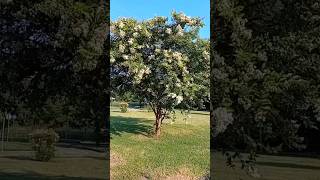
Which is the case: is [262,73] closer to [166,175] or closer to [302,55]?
[302,55]

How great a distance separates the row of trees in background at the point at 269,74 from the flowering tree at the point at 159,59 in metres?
0.56

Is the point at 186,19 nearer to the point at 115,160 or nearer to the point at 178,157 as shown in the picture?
the point at 178,157

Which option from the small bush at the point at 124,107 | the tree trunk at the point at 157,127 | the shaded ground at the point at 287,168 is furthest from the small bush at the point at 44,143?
the shaded ground at the point at 287,168

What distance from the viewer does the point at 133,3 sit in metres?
8.09

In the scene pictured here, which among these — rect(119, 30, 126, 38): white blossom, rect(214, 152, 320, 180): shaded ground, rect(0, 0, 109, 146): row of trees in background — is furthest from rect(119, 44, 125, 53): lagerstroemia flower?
rect(214, 152, 320, 180): shaded ground

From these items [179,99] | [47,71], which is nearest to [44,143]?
[47,71]

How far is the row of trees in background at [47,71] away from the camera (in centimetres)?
780

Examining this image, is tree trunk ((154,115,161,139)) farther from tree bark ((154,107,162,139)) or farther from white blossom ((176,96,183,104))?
white blossom ((176,96,183,104))

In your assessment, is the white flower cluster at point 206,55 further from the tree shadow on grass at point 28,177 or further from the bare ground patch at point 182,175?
the tree shadow on grass at point 28,177

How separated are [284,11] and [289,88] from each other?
1.04 metres

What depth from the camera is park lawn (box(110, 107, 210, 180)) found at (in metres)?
8.04

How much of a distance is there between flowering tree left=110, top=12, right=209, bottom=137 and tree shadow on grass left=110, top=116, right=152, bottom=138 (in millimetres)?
149

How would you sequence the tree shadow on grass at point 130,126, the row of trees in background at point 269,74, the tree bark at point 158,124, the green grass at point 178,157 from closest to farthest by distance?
the row of trees in background at point 269,74 → the green grass at point 178,157 → the tree shadow on grass at point 130,126 → the tree bark at point 158,124

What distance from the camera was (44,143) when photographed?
796cm
